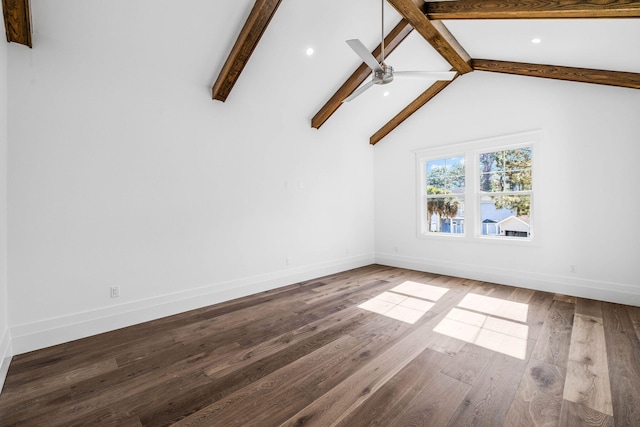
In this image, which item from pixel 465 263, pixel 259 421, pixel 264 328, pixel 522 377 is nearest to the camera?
pixel 259 421

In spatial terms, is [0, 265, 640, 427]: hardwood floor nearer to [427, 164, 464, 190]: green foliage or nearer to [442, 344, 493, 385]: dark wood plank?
[442, 344, 493, 385]: dark wood plank

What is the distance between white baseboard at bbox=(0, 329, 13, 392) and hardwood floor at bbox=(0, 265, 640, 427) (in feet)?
0.16

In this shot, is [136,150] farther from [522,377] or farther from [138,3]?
[522,377]

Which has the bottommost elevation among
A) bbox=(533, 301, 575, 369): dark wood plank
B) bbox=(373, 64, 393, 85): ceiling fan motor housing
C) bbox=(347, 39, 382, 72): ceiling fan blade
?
bbox=(533, 301, 575, 369): dark wood plank

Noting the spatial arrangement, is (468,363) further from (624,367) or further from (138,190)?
(138,190)

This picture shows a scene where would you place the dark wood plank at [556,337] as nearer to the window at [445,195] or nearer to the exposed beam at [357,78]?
the window at [445,195]

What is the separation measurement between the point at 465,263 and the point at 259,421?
4.29 metres

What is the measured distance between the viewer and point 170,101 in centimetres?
339

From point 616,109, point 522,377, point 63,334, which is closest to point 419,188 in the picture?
point 616,109

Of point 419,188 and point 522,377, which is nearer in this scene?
point 522,377

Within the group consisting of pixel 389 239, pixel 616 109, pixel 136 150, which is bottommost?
pixel 389 239

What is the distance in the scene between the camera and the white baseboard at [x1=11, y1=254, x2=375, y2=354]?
2592mm

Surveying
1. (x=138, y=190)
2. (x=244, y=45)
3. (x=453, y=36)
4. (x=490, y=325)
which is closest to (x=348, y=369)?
(x=490, y=325)

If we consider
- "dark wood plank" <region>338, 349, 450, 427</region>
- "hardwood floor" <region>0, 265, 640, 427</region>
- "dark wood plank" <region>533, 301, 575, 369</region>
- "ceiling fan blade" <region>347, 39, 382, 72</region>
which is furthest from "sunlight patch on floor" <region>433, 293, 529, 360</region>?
"ceiling fan blade" <region>347, 39, 382, 72</region>
